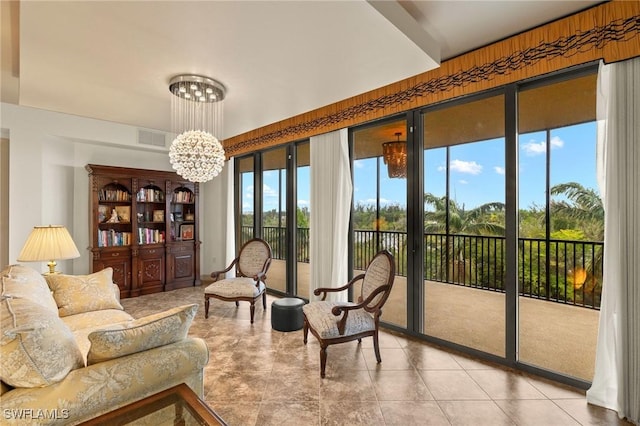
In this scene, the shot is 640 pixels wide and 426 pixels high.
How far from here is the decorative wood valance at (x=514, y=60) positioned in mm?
2111

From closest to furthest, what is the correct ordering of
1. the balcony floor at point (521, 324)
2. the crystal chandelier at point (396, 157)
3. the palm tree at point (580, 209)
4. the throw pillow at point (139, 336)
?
1. the throw pillow at point (139, 336)
2. the palm tree at point (580, 209)
3. the balcony floor at point (521, 324)
4. the crystal chandelier at point (396, 157)

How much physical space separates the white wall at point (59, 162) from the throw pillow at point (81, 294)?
2.05 metres

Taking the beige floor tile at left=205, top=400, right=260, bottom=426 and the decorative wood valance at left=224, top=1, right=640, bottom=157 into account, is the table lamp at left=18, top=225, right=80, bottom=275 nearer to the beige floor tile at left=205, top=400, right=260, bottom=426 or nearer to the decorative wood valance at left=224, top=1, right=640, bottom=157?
the beige floor tile at left=205, top=400, right=260, bottom=426

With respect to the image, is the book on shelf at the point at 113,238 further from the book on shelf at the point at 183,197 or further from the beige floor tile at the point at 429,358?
the beige floor tile at the point at 429,358

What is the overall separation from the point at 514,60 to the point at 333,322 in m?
2.78

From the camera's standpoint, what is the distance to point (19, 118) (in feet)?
13.4

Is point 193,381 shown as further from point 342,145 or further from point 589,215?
point 589,215

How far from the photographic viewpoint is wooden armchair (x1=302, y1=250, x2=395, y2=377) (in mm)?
2668

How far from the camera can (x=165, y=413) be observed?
55.4 inches

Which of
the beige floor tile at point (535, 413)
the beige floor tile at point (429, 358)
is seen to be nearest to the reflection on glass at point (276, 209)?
the beige floor tile at point (429, 358)

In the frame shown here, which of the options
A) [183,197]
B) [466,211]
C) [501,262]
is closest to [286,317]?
[466,211]

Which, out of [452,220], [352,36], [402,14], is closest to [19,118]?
[352,36]

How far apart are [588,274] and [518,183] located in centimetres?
151

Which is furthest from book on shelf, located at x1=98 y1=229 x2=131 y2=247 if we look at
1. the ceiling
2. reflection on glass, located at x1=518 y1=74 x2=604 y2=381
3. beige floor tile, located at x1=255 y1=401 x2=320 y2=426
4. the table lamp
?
reflection on glass, located at x1=518 y1=74 x2=604 y2=381
